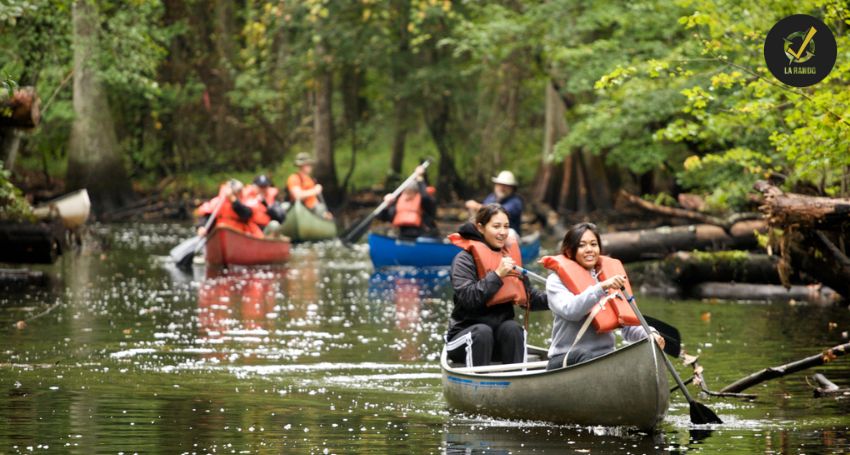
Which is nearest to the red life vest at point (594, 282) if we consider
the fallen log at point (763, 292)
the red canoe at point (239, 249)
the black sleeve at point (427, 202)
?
the fallen log at point (763, 292)

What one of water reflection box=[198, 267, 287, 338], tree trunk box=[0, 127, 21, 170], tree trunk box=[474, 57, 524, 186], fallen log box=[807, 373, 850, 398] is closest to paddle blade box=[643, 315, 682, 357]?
fallen log box=[807, 373, 850, 398]

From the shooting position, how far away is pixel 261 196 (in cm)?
2498

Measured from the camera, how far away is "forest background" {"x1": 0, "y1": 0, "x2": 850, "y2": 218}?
1590 centimetres

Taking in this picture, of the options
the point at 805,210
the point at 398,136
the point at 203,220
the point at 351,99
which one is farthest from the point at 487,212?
the point at 351,99

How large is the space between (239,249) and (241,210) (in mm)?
639

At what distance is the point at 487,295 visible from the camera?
33.5ft

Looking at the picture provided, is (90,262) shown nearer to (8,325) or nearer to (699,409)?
(8,325)

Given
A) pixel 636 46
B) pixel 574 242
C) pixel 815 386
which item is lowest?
pixel 815 386

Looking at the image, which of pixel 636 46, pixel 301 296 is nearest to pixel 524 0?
pixel 636 46

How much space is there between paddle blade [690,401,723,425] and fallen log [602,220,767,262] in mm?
9999

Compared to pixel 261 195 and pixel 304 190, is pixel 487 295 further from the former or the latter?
pixel 304 190

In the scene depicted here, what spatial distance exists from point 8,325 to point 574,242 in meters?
7.81

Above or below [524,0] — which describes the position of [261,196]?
below

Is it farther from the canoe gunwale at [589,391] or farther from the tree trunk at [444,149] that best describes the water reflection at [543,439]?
the tree trunk at [444,149]
